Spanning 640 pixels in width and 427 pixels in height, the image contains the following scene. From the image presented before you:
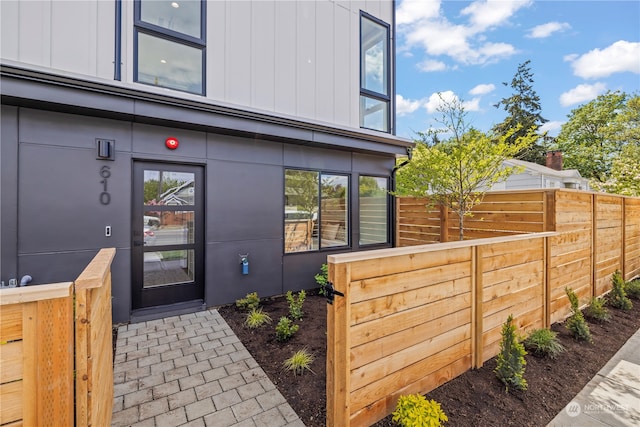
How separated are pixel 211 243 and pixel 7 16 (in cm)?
343

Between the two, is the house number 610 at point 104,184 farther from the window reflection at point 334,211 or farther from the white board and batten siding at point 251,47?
the window reflection at point 334,211

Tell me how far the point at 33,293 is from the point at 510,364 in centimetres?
329

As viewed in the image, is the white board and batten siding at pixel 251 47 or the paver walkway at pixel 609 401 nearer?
the paver walkway at pixel 609 401

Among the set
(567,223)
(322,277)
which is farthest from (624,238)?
(322,277)

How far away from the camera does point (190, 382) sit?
260cm

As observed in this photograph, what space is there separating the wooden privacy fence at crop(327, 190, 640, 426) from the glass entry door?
10.4 ft

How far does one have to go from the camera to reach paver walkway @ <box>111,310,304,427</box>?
85.4 inches

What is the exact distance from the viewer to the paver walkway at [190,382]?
2.17 meters

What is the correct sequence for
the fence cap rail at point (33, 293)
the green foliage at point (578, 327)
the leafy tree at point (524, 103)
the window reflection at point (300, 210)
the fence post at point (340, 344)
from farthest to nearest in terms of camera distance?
the leafy tree at point (524, 103), the window reflection at point (300, 210), the green foliage at point (578, 327), the fence post at point (340, 344), the fence cap rail at point (33, 293)

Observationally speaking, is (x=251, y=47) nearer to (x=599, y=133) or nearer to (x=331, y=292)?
(x=331, y=292)

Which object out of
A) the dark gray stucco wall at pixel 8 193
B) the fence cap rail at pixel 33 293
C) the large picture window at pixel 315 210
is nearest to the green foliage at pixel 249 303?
the large picture window at pixel 315 210

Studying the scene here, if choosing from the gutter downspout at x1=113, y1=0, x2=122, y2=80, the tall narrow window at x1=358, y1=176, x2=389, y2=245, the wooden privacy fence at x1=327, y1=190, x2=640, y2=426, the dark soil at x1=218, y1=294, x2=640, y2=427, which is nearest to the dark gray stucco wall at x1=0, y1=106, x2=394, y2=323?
the gutter downspout at x1=113, y1=0, x2=122, y2=80

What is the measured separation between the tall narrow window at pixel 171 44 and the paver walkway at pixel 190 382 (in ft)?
11.4

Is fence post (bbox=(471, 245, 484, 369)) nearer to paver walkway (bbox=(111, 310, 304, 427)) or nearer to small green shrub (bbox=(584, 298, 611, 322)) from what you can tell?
paver walkway (bbox=(111, 310, 304, 427))
